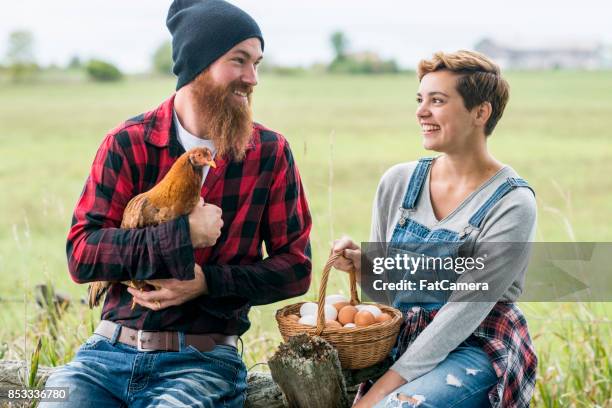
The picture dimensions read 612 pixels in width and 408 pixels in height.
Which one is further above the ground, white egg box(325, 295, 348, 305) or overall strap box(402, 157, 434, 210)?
overall strap box(402, 157, 434, 210)

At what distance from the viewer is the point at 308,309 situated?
9.62 feet

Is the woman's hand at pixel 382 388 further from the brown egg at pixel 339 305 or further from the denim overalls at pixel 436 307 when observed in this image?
the brown egg at pixel 339 305

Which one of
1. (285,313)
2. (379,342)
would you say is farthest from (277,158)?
(379,342)

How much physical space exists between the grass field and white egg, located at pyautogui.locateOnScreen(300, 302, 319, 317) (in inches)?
44.3

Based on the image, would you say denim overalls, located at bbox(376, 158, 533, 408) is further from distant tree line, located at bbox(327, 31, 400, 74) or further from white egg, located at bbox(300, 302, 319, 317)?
distant tree line, located at bbox(327, 31, 400, 74)

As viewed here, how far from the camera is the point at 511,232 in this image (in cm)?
279

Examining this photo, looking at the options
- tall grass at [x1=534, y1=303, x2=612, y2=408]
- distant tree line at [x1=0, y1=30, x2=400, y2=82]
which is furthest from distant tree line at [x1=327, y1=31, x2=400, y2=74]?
tall grass at [x1=534, y1=303, x2=612, y2=408]

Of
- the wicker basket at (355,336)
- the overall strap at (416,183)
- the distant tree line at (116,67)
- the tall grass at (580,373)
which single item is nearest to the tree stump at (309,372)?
the wicker basket at (355,336)

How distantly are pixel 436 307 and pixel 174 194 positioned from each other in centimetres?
107

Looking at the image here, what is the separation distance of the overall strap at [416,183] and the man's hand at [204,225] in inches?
31.8

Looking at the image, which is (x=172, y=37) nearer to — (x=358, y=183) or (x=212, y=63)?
(x=212, y=63)

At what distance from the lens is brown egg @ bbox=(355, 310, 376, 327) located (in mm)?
2785

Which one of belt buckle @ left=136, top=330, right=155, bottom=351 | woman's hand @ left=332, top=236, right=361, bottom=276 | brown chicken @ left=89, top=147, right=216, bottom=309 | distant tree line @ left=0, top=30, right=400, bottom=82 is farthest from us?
distant tree line @ left=0, top=30, right=400, bottom=82

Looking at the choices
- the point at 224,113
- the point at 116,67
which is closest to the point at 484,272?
the point at 224,113
